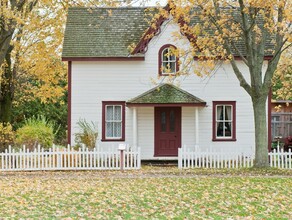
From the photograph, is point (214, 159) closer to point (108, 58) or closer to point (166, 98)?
point (166, 98)

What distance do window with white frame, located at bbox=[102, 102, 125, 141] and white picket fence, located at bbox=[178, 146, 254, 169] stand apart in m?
4.29

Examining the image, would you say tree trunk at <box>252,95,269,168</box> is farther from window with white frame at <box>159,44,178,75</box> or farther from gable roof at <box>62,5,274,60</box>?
window with white frame at <box>159,44,178,75</box>

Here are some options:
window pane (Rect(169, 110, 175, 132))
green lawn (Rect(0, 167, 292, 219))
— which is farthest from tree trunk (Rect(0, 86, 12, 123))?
green lawn (Rect(0, 167, 292, 219))

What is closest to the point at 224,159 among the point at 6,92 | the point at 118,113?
the point at 118,113

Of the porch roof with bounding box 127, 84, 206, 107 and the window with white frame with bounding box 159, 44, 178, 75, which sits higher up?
the window with white frame with bounding box 159, 44, 178, 75

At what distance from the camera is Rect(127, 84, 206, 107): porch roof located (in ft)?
82.0

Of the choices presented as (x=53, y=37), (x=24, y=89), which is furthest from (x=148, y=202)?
(x=24, y=89)

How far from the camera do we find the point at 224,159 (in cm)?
2283

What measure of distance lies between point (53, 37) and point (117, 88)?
25.2 feet

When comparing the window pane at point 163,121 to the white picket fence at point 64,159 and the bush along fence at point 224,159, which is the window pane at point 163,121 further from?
the white picket fence at point 64,159

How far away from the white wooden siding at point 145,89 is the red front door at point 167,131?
0.96ft

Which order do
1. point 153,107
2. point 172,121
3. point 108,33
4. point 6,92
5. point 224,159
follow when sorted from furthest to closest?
point 6,92
point 108,33
point 172,121
point 153,107
point 224,159

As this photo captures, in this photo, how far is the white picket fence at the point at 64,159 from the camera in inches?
864

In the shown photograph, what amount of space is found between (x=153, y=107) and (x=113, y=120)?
6.65 ft
